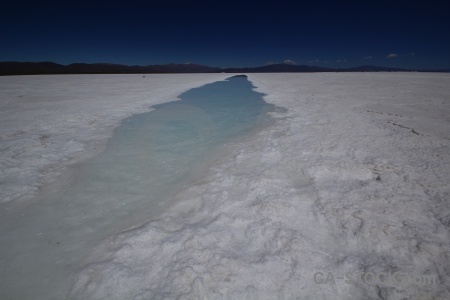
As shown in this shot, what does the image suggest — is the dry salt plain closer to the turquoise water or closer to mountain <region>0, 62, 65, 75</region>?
the turquoise water

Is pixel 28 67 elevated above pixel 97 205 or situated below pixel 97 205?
above

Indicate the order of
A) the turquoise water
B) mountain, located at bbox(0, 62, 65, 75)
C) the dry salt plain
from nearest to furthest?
the dry salt plain → the turquoise water → mountain, located at bbox(0, 62, 65, 75)

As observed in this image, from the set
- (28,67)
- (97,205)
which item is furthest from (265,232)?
(28,67)

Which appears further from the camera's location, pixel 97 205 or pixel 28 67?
pixel 28 67

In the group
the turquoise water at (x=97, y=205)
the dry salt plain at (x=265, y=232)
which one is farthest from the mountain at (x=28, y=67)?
the dry salt plain at (x=265, y=232)

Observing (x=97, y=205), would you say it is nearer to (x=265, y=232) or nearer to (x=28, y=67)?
(x=265, y=232)

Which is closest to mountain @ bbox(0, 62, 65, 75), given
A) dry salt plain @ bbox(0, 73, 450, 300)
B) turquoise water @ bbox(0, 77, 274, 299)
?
turquoise water @ bbox(0, 77, 274, 299)

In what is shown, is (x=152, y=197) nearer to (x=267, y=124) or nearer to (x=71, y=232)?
(x=71, y=232)

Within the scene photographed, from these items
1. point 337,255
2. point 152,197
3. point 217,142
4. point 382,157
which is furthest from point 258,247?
point 217,142
